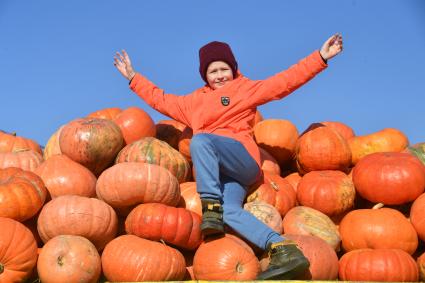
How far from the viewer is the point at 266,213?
488 centimetres

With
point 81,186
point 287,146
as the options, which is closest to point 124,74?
point 81,186

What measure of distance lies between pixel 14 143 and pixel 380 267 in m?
5.08

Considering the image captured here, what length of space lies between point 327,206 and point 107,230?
238 centimetres

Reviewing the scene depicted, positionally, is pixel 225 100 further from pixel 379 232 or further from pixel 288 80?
pixel 379 232

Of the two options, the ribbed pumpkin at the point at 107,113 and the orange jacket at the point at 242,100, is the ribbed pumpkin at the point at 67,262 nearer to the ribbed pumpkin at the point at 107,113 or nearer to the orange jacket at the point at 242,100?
the orange jacket at the point at 242,100

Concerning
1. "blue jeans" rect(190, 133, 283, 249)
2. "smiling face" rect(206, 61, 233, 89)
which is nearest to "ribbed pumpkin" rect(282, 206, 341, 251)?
"blue jeans" rect(190, 133, 283, 249)

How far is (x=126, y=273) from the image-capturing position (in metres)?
4.20

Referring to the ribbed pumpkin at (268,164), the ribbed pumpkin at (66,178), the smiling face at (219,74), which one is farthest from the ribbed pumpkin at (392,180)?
the ribbed pumpkin at (66,178)

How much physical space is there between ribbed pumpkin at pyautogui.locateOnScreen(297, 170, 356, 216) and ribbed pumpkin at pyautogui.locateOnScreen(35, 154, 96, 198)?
2.34m

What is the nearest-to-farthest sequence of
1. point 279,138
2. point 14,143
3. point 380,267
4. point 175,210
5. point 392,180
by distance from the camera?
point 380,267, point 175,210, point 392,180, point 279,138, point 14,143

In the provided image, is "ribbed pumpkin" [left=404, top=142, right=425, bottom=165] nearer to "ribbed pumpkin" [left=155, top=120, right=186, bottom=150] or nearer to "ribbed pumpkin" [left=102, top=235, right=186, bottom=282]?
"ribbed pumpkin" [left=155, top=120, right=186, bottom=150]

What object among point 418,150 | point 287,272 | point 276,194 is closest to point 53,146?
point 276,194

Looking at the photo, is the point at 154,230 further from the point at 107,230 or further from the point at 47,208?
the point at 47,208

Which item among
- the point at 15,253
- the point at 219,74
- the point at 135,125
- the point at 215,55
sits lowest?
the point at 15,253
